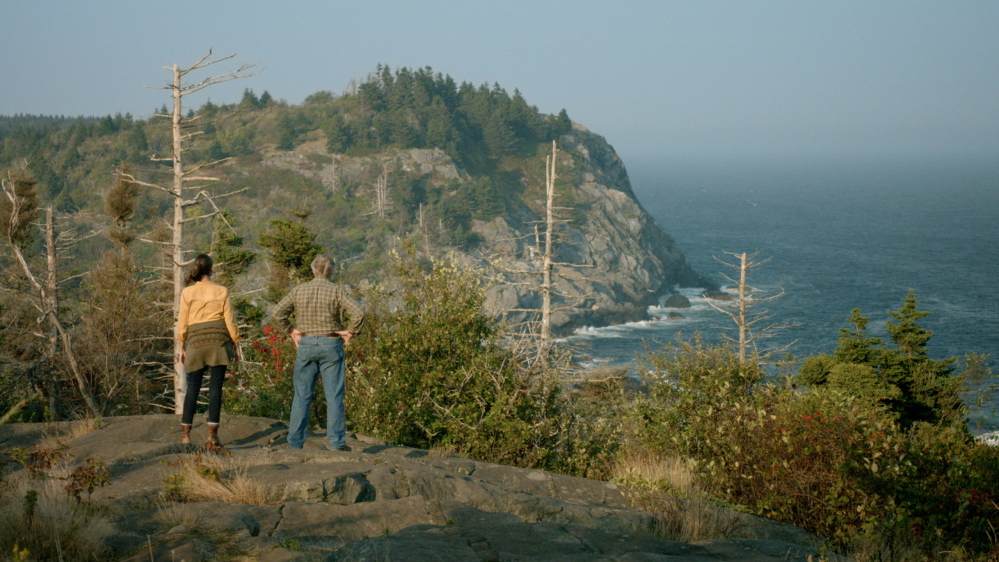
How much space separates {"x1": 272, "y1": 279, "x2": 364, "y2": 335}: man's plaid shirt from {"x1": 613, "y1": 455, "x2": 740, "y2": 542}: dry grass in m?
3.62

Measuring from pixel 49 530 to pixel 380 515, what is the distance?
2.30m

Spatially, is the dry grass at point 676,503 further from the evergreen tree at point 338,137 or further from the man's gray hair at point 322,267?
the evergreen tree at point 338,137

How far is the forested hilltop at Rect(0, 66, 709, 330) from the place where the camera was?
83.9 meters

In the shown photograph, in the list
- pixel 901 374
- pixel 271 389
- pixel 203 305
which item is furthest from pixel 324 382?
pixel 901 374

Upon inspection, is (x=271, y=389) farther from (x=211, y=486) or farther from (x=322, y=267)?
(x=211, y=486)

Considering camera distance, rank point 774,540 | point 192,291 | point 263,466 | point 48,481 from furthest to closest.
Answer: point 192,291 < point 263,466 < point 774,540 < point 48,481

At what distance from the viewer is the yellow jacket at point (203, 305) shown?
7.82 meters

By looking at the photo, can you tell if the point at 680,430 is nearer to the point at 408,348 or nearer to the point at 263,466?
the point at 408,348

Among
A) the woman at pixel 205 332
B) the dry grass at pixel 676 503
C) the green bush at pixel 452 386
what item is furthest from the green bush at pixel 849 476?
the woman at pixel 205 332

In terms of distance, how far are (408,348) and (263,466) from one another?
5103mm

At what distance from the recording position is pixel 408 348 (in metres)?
11.8

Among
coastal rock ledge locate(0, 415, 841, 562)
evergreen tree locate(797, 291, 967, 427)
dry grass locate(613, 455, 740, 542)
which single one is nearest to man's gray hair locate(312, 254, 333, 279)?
coastal rock ledge locate(0, 415, 841, 562)

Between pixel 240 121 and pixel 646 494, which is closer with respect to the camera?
pixel 646 494

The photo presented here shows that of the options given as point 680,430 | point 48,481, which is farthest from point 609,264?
point 48,481
